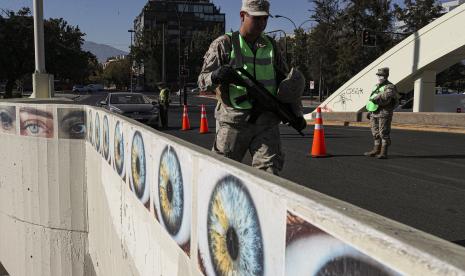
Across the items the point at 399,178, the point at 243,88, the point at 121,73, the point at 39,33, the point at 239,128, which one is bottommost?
the point at 399,178

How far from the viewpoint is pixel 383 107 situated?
9.56 m

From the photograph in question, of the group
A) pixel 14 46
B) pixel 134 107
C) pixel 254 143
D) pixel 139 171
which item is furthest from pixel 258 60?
pixel 14 46

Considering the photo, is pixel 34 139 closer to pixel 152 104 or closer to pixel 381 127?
pixel 381 127

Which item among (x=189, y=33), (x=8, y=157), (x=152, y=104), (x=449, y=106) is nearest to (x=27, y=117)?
(x=8, y=157)

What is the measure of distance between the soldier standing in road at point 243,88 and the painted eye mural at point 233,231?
55.5 inches

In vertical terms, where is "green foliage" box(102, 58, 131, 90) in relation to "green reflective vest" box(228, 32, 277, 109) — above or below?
above

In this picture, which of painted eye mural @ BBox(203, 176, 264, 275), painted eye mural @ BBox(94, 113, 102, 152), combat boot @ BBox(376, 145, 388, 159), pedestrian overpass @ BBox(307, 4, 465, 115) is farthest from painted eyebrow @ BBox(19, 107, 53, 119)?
pedestrian overpass @ BBox(307, 4, 465, 115)

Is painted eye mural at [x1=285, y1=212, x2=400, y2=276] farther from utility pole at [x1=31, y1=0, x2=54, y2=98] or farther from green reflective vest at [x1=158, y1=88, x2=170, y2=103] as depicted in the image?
green reflective vest at [x1=158, y1=88, x2=170, y2=103]

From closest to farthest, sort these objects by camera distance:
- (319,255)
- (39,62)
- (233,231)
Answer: (319,255), (233,231), (39,62)

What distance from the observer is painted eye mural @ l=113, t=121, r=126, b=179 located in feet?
15.2

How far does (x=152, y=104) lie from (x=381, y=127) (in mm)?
9626

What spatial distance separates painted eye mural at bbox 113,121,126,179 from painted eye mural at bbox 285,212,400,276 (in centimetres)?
321

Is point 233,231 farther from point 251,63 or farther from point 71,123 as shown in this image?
point 71,123

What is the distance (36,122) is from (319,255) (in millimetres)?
6952
